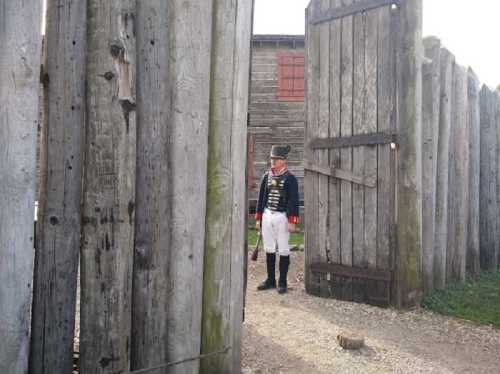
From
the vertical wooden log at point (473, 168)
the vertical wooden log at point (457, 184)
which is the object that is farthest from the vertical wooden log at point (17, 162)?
the vertical wooden log at point (473, 168)

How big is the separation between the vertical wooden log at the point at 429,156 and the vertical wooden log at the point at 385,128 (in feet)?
1.86

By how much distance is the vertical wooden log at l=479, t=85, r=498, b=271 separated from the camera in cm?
722

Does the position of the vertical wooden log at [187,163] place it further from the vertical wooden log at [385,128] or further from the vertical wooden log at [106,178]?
the vertical wooden log at [385,128]

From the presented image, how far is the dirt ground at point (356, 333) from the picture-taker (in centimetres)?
378

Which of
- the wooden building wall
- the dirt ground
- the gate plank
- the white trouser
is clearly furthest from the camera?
the wooden building wall

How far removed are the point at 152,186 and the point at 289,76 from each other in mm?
12649

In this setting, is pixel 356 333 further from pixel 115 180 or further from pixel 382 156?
pixel 115 180

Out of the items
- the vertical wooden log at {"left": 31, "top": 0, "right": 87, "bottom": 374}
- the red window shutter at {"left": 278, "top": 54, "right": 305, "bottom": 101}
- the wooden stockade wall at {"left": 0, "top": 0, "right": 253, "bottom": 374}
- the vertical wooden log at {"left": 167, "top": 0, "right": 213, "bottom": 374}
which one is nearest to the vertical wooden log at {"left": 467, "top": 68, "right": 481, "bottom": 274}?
the wooden stockade wall at {"left": 0, "top": 0, "right": 253, "bottom": 374}

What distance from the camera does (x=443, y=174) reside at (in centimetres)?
603

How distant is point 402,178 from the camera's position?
5312 mm

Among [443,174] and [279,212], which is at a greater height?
[443,174]

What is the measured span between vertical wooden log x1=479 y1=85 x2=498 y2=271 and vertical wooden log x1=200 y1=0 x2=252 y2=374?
18.0 ft

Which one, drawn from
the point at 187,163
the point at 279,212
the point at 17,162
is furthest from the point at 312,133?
the point at 17,162

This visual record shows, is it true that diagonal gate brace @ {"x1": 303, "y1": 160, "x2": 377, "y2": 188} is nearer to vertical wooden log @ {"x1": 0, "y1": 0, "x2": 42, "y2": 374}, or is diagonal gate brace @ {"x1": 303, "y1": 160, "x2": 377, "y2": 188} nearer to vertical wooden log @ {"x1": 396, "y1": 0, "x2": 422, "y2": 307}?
vertical wooden log @ {"x1": 396, "y1": 0, "x2": 422, "y2": 307}
